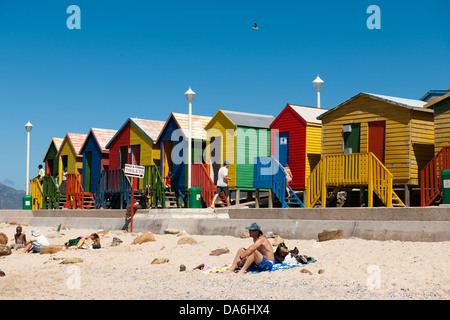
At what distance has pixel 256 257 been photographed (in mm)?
12453

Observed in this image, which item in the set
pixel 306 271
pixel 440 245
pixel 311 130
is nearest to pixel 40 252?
pixel 306 271

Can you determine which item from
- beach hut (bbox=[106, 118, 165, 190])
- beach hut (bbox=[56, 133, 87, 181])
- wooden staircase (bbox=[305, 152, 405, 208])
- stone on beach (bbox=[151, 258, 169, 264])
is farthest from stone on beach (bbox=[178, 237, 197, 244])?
beach hut (bbox=[56, 133, 87, 181])

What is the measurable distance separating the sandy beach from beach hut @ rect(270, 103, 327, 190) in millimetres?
8535

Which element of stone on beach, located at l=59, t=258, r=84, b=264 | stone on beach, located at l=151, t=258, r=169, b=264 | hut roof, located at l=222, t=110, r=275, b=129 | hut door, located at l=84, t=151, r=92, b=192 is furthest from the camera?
hut door, located at l=84, t=151, r=92, b=192

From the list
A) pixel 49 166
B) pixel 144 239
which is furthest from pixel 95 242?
pixel 49 166

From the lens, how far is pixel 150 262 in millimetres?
14789

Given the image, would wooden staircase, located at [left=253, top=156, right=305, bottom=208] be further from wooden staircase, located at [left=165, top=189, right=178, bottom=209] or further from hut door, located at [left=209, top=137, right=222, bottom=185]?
wooden staircase, located at [left=165, top=189, right=178, bottom=209]

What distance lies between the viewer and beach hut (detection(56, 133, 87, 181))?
115 feet

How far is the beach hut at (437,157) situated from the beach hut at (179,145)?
1005 centimetres

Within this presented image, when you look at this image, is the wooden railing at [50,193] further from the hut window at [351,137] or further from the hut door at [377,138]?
the hut door at [377,138]

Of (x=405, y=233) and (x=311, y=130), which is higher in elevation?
(x=311, y=130)

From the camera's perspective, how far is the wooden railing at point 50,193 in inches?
1213
